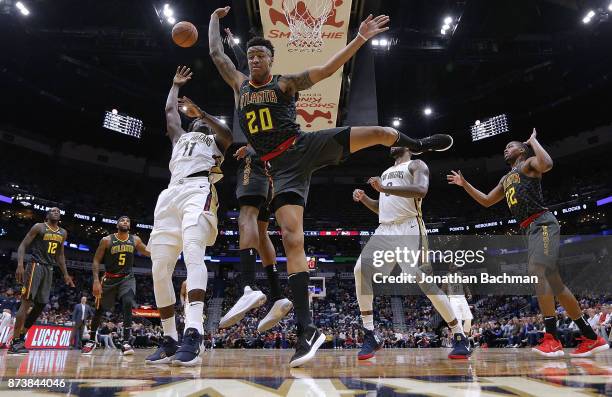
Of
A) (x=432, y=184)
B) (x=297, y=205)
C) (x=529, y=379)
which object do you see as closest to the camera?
(x=529, y=379)

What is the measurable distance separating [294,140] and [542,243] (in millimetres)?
2781

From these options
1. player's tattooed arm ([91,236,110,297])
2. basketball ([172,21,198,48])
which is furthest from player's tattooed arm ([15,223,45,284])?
basketball ([172,21,198,48])

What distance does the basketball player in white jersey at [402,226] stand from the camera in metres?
3.92

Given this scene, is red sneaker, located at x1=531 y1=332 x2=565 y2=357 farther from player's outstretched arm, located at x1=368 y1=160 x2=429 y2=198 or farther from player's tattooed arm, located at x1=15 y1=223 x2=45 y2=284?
player's tattooed arm, located at x1=15 y1=223 x2=45 y2=284

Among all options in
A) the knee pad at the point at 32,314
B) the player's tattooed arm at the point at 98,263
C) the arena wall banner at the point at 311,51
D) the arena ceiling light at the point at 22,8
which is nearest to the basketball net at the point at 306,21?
the arena wall banner at the point at 311,51

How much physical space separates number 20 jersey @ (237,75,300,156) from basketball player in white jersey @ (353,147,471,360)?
1139 mm

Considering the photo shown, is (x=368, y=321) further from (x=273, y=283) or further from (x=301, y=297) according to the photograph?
(x=301, y=297)

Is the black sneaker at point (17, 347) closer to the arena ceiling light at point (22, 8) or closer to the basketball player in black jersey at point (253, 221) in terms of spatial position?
the basketball player in black jersey at point (253, 221)

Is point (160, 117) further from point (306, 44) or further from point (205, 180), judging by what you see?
point (205, 180)

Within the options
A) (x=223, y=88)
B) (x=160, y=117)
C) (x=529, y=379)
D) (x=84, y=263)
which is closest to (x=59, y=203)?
(x=84, y=263)

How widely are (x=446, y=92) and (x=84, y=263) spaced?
22383 mm

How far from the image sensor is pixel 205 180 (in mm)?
3746

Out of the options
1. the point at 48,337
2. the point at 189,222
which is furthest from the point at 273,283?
the point at 48,337

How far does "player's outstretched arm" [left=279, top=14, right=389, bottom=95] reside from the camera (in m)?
2.93
